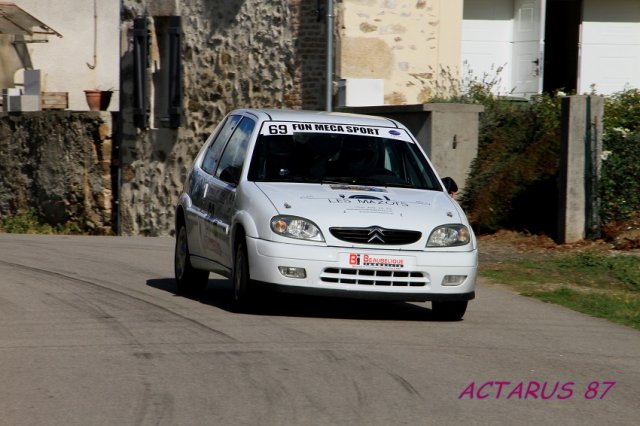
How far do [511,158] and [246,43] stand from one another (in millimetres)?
6782

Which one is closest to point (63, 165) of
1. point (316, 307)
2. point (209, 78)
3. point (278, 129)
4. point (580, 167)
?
point (209, 78)

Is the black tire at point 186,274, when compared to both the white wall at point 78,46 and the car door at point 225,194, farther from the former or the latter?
the white wall at point 78,46

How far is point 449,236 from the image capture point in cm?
1059

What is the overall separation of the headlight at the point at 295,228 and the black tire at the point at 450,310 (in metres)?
1.42

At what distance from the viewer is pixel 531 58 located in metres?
25.4

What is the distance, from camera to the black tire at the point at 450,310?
10.9 m

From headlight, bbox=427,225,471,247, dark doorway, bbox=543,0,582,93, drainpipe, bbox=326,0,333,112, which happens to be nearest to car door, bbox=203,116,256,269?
headlight, bbox=427,225,471,247

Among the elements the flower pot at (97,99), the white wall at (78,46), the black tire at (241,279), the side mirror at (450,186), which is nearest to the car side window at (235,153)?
the black tire at (241,279)

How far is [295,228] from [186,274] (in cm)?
253

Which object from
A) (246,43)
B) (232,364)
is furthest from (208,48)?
(232,364)

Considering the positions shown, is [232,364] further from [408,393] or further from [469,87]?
[469,87]

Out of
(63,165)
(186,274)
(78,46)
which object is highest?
(78,46)

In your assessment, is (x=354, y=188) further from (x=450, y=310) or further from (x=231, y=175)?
(x=450, y=310)

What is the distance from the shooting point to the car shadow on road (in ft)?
35.4
